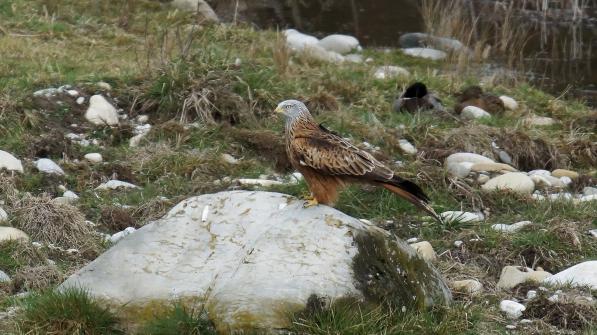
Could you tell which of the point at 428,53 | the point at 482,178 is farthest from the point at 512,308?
the point at 428,53

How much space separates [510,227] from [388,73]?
4.15 metres

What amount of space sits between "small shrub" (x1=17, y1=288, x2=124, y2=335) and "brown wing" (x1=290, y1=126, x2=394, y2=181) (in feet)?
5.20

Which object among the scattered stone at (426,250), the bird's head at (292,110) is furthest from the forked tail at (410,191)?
the scattered stone at (426,250)

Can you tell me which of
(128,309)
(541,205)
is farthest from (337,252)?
(541,205)

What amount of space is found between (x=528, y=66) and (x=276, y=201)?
30.6 feet

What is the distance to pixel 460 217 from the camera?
7.80 meters

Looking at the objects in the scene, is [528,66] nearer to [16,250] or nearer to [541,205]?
[541,205]

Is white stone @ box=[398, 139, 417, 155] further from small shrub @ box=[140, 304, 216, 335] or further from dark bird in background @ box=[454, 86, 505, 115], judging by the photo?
small shrub @ box=[140, 304, 216, 335]

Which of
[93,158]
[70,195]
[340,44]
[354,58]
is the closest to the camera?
[70,195]

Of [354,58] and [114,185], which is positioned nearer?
[114,185]

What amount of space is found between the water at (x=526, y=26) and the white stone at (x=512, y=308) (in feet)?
25.4

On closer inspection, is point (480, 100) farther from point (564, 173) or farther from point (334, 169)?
point (334, 169)

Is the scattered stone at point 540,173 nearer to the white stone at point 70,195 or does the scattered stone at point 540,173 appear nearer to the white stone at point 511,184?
the white stone at point 511,184

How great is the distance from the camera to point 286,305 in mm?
5379
